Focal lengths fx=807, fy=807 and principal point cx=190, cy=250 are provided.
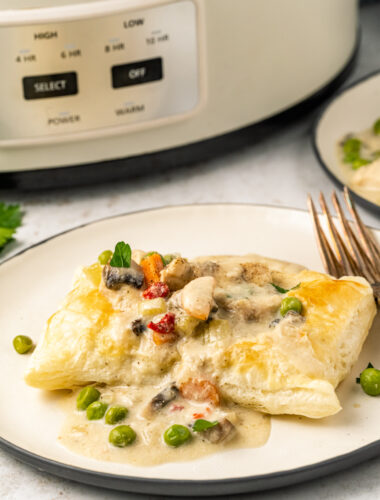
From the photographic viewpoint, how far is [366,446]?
1705 mm

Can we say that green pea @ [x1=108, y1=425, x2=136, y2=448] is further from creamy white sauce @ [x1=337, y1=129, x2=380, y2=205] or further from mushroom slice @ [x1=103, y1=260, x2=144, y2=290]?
creamy white sauce @ [x1=337, y1=129, x2=380, y2=205]

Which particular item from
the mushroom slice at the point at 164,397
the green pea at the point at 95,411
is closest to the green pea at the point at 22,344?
the green pea at the point at 95,411

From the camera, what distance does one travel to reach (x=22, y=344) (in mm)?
2131

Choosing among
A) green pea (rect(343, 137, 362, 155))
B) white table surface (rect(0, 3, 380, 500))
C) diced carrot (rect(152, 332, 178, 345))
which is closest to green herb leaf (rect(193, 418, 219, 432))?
diced carrot (rect(152, 332, 178, 345))

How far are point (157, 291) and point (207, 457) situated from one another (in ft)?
1.50

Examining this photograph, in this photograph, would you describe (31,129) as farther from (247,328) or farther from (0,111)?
(247,328)

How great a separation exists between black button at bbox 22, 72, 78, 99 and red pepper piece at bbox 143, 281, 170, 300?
0.96 m

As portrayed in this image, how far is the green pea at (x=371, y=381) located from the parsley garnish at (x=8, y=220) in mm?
1384

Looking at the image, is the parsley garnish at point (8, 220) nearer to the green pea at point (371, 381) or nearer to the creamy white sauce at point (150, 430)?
the creamy white sauce at point (150, 430)

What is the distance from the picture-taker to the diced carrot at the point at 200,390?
188 cm

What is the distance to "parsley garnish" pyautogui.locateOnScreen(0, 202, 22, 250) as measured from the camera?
2.78 metres

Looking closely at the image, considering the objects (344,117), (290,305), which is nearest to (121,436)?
(290,305)

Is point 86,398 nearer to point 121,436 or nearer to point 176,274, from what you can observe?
point 121,436

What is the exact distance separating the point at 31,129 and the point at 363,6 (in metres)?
2.48
